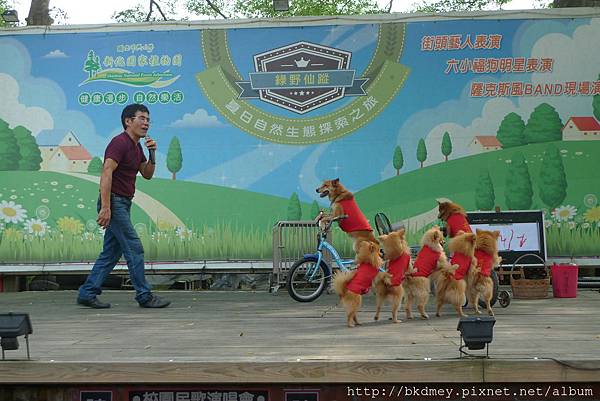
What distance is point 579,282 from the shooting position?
9.13 meters

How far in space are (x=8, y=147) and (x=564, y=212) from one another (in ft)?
21.7

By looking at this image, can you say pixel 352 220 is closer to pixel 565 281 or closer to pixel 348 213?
pixel 348 213

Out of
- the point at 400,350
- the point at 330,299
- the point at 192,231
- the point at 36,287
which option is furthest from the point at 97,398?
the point at 36,287

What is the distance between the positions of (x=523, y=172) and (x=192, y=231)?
12.8ft

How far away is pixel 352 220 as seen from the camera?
7.65m

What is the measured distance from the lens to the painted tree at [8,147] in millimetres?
9578

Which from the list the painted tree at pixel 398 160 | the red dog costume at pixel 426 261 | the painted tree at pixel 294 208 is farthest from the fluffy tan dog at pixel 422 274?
the painted tree at pixel 294 208

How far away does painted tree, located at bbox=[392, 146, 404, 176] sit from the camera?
9250mm

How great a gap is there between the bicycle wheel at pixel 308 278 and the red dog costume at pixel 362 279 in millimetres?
2297

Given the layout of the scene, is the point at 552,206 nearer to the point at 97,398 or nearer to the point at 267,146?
the point at 267,146

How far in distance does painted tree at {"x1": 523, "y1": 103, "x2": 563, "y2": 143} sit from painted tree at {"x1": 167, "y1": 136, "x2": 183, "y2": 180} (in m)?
4.06

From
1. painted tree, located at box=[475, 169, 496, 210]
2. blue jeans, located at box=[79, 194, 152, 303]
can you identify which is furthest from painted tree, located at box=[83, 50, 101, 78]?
painted tree, located at box=[475, 169, 496, 210]

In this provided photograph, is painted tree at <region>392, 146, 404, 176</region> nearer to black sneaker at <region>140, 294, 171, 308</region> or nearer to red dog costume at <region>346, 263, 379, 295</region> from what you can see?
black sneaker at <region>140, 294, 171, 308</region>

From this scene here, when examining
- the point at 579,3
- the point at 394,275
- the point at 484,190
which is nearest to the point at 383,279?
the point at 394,275
